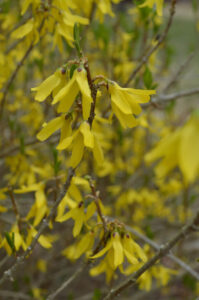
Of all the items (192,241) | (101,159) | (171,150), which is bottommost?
(192,241)

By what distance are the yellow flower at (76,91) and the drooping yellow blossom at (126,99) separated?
8 centimetres

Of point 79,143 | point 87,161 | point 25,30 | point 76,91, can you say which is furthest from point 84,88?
point 87,161

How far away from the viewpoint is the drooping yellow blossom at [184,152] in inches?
20.9

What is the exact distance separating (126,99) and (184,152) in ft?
1.62

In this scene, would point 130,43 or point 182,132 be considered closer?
point 182,132

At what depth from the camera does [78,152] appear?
102 cm

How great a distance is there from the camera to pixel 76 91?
99 centimetres

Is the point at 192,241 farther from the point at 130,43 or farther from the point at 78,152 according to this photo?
the point at 78,152

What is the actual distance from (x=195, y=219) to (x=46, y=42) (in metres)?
2.59

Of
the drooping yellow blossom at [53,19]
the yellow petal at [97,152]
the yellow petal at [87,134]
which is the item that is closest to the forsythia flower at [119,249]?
the yellow petal at [97,152]

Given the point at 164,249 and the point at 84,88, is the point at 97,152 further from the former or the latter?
the point at 164,249

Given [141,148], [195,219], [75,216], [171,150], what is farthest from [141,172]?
[171,150]

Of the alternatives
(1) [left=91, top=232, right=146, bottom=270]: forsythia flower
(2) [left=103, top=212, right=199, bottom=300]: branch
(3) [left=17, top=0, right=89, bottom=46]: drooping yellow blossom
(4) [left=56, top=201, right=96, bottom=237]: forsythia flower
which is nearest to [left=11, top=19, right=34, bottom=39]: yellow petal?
(3) [left=17, top=0, right=89, bottom=46]: drooping yellow blossom

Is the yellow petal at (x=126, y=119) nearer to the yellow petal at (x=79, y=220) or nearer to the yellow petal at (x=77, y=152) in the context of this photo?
the yellow petal at (x=77, y=152)
